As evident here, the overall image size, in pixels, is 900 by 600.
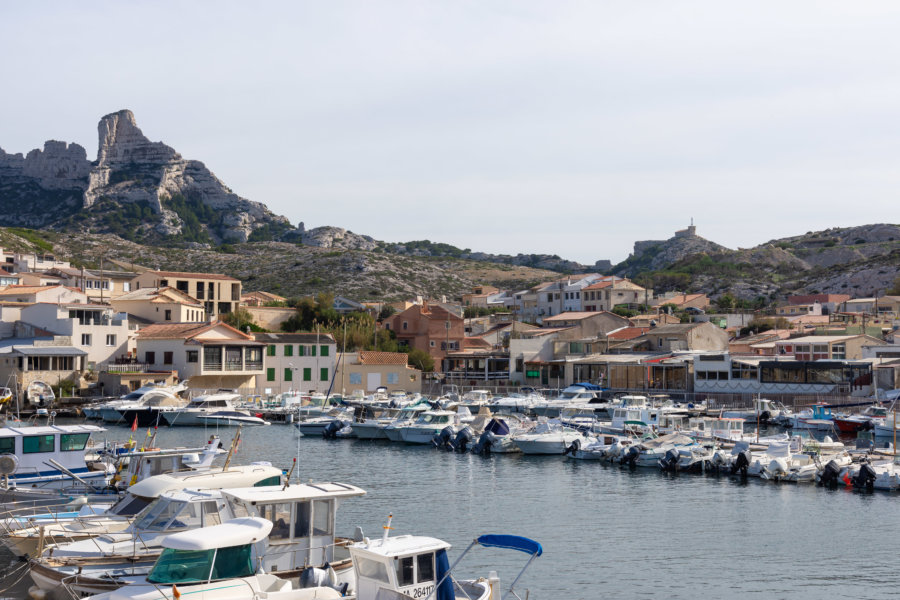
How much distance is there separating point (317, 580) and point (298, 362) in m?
62.7

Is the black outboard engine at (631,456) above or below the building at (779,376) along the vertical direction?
below

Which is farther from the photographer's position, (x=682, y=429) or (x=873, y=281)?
(x=873, y=281)

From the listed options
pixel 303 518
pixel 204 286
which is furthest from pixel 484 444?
pixel 204 286

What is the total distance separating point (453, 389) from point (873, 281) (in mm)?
93105

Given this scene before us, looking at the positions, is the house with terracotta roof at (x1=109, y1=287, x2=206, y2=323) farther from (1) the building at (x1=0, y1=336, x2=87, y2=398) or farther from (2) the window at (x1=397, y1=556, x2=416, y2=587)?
(2) the window at (x1=397, y1=556, x2=416, y2=587)

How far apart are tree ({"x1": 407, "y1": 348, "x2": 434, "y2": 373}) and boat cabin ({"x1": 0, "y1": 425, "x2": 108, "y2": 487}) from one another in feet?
187

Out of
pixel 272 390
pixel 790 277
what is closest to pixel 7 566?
pixel 272 390

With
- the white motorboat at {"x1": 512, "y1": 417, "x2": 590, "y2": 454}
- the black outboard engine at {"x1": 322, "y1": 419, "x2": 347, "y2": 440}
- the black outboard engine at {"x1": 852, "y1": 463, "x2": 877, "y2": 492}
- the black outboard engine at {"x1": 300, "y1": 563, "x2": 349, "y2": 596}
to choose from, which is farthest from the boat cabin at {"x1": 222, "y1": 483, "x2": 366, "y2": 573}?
the black outboard engine at {"x1": 322, "y1": 419, "x2": 347, "y2": 440}

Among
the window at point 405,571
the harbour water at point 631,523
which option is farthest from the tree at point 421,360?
the window at point 405,571

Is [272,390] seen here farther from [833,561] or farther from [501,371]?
[833,561]

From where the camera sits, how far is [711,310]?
128 m

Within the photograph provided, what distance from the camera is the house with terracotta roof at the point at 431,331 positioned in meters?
93.7

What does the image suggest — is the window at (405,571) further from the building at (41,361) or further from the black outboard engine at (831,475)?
the building at (41,361)

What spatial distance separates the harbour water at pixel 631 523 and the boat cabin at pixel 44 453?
24.0 ft
